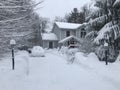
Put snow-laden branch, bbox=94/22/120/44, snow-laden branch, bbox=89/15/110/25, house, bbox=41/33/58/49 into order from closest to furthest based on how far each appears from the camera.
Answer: snow-laden branch, bbox=94/22/120/44, snow-laden branch, bbox=89/15/110/25, house, bbox=41/33/58/49

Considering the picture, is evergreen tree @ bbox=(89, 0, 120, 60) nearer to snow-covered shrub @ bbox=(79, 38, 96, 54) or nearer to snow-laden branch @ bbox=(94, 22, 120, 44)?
snow-laden branch @ bbox=(94, 22, 120, 44)

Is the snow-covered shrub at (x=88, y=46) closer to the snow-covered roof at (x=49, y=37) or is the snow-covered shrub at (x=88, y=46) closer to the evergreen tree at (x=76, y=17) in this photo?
the snow-covered roof at (x=49, y=37)

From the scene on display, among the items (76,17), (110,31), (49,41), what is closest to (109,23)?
(110,31)

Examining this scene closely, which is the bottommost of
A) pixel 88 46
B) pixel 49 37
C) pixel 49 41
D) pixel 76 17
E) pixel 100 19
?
pixel 88 46

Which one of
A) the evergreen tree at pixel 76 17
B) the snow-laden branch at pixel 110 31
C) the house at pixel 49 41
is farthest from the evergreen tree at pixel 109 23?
the evergreen tree at pixel 76 17

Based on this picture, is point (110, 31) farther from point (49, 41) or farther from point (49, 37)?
point (49, 37)

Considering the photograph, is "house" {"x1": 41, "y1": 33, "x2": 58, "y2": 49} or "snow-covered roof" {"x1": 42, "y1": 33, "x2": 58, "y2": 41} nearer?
"house" {"x1": 41, "y1": 33, "x2": 58, "y2": 49}

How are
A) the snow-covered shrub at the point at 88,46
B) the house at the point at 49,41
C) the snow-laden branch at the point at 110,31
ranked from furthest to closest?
the house at the point at 49,41 < the snow-covered shrub at the point at 88,46 < the snow-laden branch at the point at 110,31

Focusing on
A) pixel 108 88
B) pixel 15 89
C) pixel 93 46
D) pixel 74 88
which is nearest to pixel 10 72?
pixel 15 89

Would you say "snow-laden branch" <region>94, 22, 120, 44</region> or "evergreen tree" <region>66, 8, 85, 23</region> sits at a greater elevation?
"evergreen tree" <region>66, 8, 85, 23</region>

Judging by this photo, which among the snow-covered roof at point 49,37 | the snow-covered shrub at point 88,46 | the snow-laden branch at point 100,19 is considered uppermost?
the snow-laden branch at point 100,19

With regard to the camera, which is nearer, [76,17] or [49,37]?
[49,37]

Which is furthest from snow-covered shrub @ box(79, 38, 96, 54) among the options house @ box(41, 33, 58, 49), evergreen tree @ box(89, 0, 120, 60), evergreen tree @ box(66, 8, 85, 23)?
evergreen tree @ box(66, 8, 85, 23)

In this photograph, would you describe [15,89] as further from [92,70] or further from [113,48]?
[113,48]
